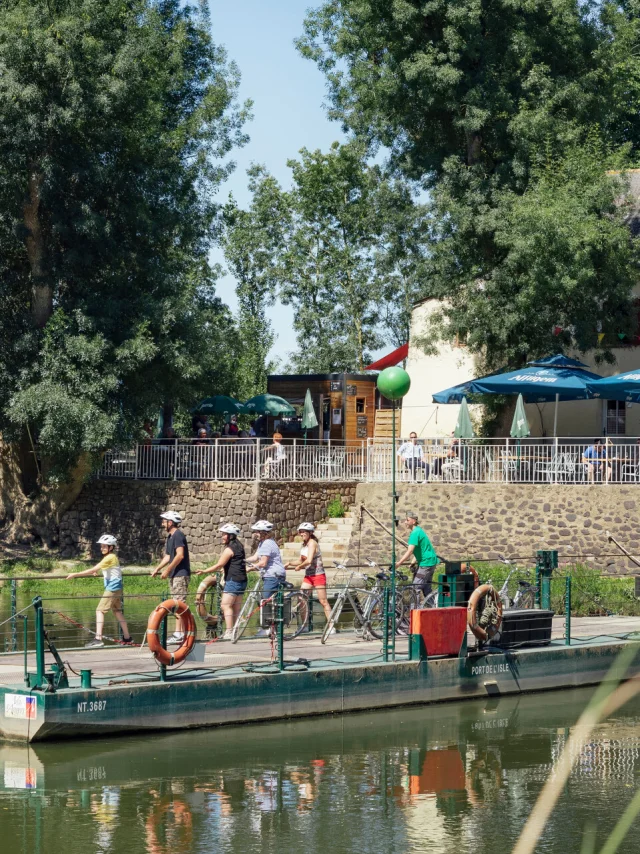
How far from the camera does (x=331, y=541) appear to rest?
29391 millimetres

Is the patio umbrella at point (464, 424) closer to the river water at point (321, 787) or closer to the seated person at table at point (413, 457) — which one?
the seated person at table at point (413, 457)

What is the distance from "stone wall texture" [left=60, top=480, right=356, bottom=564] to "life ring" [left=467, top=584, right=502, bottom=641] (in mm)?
14258

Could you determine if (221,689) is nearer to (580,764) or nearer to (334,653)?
(334,653)

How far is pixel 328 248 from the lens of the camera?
49844 millimetres

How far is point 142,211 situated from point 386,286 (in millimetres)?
21174

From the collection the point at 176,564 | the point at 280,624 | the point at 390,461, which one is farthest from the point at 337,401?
the point at 280,624

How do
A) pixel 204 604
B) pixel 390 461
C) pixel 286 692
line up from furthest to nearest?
pixel 390 461
pixel 204 604
pixel 286 692

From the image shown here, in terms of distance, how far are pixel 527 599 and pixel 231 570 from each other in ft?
18.8

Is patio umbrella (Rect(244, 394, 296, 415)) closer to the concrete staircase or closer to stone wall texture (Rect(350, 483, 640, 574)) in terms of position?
the concrete staircase

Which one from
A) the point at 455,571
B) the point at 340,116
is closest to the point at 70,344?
the point at 340,116

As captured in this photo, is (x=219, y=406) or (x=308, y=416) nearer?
(x=308, y=416)

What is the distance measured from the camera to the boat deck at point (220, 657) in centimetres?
1341

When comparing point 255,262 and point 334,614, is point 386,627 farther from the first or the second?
point 255,262

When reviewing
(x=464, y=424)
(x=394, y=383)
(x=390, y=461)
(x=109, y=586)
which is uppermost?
(x=464, y=424)
